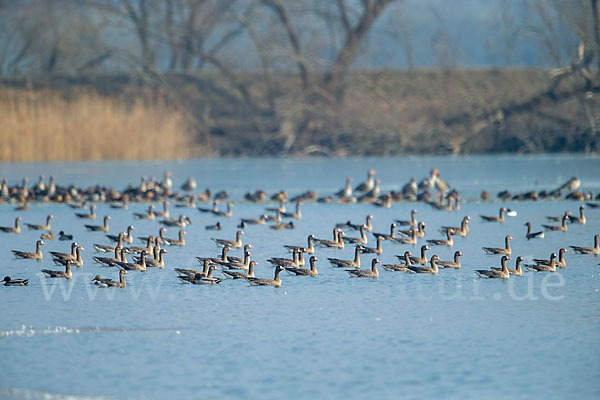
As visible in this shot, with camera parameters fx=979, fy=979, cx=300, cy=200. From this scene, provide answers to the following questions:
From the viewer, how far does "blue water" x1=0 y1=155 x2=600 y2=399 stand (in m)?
10.4

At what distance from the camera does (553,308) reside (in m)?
14.0

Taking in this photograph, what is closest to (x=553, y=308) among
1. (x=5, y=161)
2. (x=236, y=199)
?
(x=236, y=199)

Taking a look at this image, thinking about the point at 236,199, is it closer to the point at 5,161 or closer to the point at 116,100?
the point at 5,161

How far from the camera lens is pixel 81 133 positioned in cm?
4509

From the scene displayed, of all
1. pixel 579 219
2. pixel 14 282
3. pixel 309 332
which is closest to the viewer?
pixel 309 332

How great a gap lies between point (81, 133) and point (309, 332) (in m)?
34.3

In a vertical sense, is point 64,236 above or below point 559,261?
below

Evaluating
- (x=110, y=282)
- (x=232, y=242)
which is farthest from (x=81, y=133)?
(x=110, y=282)

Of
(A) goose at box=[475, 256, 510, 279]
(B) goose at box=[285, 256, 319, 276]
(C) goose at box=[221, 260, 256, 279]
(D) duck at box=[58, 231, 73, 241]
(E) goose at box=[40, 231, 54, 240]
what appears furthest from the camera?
(D) duck at box=[58, 231, 73, 241]

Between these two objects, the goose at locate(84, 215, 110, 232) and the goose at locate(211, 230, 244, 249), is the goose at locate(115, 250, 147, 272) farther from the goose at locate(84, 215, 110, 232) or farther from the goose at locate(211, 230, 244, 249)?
the goose at locate(84, 215, 110, 232)

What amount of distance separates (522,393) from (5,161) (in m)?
36.8

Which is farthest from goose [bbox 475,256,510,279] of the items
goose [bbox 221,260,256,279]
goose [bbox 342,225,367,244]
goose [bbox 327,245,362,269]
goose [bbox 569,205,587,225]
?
goose [bbox 569,205,587,225]

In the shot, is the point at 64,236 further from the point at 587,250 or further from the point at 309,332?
the point at 587,250

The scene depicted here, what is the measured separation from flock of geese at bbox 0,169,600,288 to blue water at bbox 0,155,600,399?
23 cm
